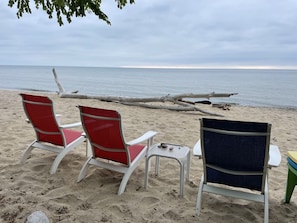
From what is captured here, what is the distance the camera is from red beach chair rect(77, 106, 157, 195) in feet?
8.73

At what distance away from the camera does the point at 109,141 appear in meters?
2.78

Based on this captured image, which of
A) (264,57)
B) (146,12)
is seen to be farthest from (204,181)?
(264,57)

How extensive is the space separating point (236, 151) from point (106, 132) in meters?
1.37

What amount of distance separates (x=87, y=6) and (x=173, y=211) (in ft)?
7.27

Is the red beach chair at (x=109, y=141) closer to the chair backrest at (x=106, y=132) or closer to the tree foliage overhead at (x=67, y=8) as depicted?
the chair backrest at (x=106, y=132)

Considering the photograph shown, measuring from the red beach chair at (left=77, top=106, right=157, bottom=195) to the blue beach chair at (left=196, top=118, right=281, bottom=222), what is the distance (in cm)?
84

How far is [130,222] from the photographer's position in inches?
85.8

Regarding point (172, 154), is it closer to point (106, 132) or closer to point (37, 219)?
point (106, 132)

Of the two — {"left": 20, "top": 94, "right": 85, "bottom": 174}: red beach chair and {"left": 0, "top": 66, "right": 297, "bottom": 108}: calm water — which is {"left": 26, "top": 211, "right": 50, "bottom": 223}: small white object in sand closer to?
{"left": 20, "top": 94, "right": 85, "bottom": 174}: red beach chair

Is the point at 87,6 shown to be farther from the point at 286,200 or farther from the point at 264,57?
the point at 264,57

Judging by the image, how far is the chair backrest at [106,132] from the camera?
265 centimetres

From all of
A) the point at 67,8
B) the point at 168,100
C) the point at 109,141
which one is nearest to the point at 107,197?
the point at 109,141

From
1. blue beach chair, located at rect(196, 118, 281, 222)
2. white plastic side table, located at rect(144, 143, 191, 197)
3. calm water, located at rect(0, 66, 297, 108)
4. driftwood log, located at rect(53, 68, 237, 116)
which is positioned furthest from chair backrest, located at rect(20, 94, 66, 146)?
calm water, located at rect(0, 66, 297, 108)

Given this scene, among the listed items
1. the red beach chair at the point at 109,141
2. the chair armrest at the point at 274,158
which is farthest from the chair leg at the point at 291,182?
the red beach chair at the point at 109,141
